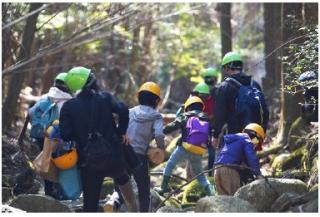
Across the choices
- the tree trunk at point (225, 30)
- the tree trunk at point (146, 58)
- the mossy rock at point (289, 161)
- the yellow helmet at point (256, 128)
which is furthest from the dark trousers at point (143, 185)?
the tree trunk at point (146, 58)

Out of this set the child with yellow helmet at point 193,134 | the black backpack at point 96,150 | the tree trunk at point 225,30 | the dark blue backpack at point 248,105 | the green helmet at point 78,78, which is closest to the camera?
the black backpack at point 96,150

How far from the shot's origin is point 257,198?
744cm

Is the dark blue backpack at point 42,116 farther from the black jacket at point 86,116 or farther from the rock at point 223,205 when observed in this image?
the rock at point 223,205

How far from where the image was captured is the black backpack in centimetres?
754

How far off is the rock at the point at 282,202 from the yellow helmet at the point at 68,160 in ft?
7.75

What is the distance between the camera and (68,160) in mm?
7922

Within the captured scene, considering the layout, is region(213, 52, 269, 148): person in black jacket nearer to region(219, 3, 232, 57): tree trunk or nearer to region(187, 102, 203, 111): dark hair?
region(187, 102, 203, 111): dark hair

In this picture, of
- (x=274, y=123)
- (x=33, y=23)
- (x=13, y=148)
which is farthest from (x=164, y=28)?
(x=13, y=148)

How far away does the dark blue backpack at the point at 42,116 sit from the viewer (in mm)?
9961

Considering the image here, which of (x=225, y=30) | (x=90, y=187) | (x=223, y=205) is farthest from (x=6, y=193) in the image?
(x=225, y=30)

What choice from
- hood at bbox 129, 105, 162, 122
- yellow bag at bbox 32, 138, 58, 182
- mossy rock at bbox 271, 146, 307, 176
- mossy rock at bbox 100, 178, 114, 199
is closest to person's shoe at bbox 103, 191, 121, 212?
yellow bag at bbox 32, 138, 58, 182

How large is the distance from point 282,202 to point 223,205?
2.15ft

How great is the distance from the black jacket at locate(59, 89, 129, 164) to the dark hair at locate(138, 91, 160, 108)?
1.10 meters

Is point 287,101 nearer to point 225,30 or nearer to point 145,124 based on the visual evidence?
point 225,30
